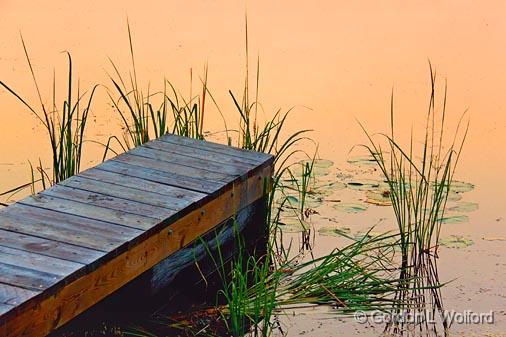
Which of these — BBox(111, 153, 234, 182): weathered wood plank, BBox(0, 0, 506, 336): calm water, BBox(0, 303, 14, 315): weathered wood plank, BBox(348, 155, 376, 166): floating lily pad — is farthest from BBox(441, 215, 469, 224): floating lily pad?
BBox(0, 303, 14, 315): weathered wood plank

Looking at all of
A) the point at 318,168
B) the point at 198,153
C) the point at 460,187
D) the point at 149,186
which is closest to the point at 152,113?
the point at 198,153

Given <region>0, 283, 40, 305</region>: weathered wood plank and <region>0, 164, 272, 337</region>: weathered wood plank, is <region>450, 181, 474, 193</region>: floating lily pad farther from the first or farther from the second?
<region>0, 283, 40, 305</region>: weathered wood plank

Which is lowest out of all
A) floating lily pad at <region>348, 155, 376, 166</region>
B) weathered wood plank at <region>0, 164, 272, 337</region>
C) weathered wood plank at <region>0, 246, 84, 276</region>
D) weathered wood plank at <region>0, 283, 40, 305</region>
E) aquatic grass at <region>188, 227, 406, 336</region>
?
aquatic grass at <region>188, 227, 406, 336</region>

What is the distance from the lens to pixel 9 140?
5.27 metres

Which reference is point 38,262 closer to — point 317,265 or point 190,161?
point 190,161

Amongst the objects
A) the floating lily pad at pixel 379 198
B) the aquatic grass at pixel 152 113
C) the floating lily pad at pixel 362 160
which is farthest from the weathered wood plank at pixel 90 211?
the floating lily pad at pixel 362 160

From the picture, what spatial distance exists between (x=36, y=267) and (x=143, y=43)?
3.45 meters

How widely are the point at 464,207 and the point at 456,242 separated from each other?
0.31m

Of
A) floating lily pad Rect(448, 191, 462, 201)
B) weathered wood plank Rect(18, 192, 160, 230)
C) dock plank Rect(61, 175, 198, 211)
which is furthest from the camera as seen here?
floating lily pad Rect(448, 191, 462, 201)

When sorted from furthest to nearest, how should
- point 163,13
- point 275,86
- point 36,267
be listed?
point 163,13 → point 275,86 → point 36,267

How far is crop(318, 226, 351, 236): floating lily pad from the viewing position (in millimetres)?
4328

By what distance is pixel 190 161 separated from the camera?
4.00 metres

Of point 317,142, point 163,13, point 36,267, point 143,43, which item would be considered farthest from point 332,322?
point 163,13

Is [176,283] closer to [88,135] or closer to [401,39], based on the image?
[88,135]
